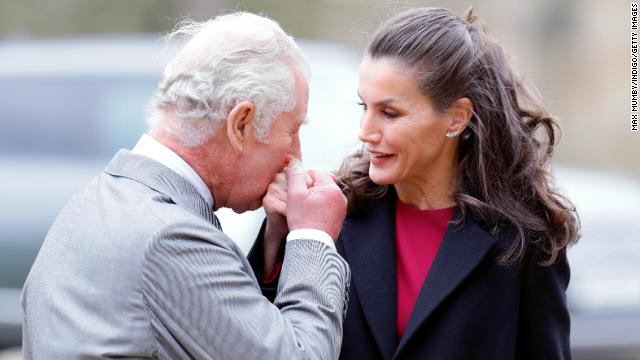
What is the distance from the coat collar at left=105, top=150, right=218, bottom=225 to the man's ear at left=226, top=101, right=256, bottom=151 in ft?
0.46

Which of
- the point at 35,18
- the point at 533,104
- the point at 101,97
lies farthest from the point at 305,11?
the point at 533,104

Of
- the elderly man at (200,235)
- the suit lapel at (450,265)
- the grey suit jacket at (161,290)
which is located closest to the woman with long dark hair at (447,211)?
the suit lapel at (450,265)

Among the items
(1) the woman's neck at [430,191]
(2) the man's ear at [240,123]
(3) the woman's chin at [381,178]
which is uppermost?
(2) the man's ear at [240,123]

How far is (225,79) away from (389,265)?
2.18ft

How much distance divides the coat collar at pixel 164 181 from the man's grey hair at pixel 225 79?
8 centimetres

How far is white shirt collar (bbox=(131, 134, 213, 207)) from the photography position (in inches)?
96.1

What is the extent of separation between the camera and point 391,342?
2654 millimetres

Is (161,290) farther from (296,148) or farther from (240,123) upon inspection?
(296,148)

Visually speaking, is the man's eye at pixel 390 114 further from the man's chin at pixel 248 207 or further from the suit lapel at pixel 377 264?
the man's chin at pixel 248 207

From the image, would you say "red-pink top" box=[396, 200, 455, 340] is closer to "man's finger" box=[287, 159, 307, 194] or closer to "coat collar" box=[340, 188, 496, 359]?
"coat collar" box=[340, 188, 496, 359]

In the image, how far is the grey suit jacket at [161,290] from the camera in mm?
2227

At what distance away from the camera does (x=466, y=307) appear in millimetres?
2672

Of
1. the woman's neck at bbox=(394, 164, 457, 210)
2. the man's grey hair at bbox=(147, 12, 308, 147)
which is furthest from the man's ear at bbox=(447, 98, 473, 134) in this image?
the man's grey hair at bbox=(147, 12, 308, 147)

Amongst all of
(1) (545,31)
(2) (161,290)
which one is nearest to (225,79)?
→ (2) (161,290)
